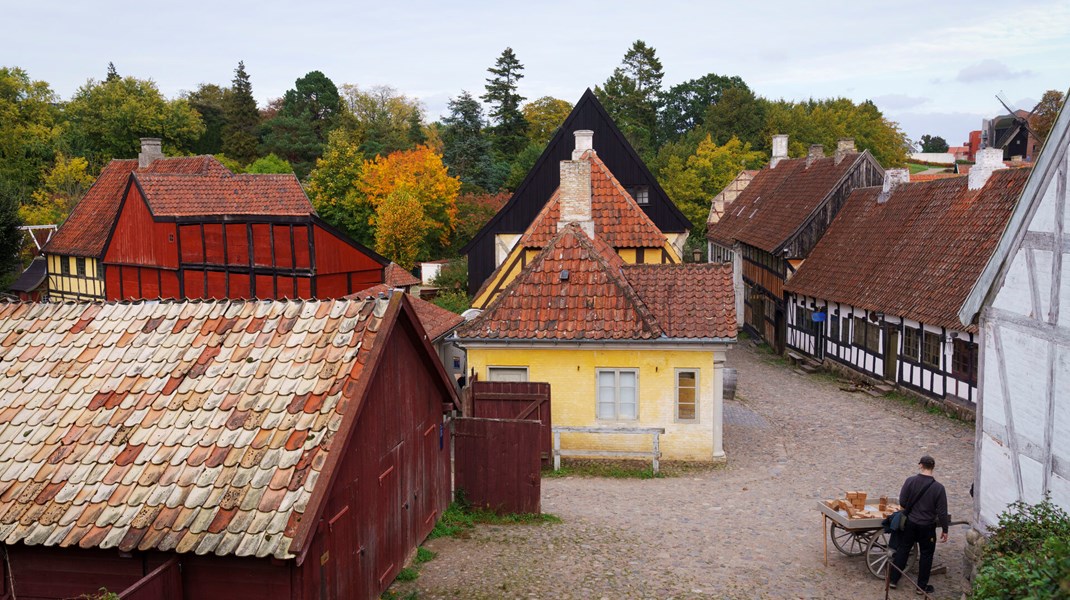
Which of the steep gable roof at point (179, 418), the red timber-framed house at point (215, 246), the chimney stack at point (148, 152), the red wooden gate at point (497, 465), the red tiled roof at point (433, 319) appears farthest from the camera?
the chimney stack at point (148, 152)

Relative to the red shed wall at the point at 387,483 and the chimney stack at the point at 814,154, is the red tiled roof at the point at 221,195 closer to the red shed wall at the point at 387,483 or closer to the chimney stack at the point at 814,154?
the red shed wall at the point at 387,483

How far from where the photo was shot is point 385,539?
31.0 ft

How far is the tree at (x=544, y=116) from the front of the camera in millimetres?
67000

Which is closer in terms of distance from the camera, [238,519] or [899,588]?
[238,519]

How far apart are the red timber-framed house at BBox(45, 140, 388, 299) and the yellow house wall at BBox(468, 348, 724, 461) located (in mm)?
12972

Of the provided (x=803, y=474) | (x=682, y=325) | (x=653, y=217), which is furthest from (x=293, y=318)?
(x=653, y=217)

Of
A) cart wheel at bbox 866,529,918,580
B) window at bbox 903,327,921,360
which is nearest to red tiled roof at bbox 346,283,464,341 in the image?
window at bbox 903,327,921,360

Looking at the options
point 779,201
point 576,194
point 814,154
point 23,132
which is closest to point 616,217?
point 576,194

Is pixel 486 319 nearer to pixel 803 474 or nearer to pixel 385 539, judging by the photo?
pixel 803 474

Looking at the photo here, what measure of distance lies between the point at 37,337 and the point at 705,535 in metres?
9.27

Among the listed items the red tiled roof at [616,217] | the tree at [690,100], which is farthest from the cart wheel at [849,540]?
the tree at [690,100]

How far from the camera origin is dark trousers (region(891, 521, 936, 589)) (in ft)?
33.8

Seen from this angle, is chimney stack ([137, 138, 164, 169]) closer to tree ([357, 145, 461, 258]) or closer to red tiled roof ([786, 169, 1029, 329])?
tree ([357, 145, 461, 258])

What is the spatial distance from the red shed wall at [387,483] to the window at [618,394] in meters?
5.98
